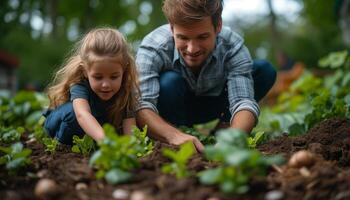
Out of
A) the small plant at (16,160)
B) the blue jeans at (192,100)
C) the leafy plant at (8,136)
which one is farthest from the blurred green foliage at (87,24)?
the small plant at (16,160)

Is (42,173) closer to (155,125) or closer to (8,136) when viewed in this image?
(155,125)

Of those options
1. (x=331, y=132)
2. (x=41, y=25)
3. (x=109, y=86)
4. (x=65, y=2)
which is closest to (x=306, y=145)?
(x=331, y=132)

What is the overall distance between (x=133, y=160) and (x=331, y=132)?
1396 mm

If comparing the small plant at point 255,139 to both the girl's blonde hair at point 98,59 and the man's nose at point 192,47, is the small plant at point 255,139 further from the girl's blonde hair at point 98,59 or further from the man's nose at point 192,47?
the girl's blonde hair at point 98,59

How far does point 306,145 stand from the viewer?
2451 millimetres

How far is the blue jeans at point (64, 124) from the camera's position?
2.62 metres

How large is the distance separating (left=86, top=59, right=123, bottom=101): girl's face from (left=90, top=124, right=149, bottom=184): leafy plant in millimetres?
801

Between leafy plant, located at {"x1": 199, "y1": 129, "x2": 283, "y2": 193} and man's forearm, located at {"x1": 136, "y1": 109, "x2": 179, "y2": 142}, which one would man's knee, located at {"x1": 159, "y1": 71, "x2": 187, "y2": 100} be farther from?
leafy plant, located at {"x1": 199, "y1": 129, "x2": 283, "y2": 193}

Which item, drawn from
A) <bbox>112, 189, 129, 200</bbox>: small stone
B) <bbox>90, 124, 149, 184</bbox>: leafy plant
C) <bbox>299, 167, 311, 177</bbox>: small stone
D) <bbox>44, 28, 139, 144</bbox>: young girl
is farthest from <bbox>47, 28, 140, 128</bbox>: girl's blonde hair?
<bbox>299, 167, 311, 177</bbox>: small stone

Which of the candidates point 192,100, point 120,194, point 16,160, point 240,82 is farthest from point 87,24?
point 120,194

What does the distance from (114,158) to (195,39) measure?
1.27 m

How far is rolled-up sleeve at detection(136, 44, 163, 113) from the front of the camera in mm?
2874

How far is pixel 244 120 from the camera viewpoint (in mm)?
2729

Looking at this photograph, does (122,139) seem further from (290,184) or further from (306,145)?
(306,145)
